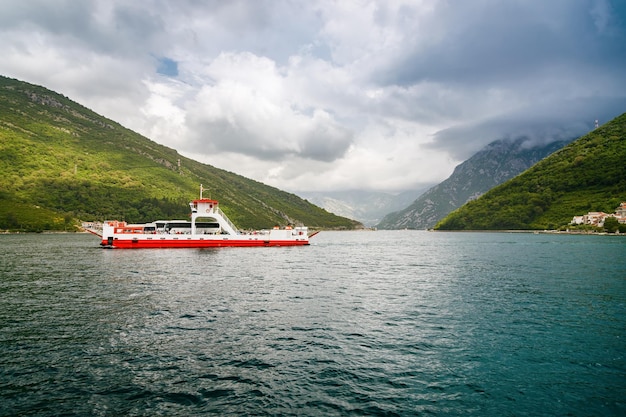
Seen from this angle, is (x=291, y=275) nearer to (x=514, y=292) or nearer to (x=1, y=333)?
(x=514, y=292)

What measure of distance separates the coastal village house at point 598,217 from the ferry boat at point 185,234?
173m

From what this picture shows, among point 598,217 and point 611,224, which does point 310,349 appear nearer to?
point 611,224

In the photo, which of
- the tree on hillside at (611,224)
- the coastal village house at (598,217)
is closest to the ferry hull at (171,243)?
the tree on hillside at (611,224)

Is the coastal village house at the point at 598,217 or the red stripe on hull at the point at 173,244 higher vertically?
the coastal village house at the point at 598,217

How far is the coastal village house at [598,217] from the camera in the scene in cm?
17512

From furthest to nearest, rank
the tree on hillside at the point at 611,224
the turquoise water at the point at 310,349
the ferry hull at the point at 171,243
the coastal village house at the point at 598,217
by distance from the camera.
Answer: the coastal village house at the point at 598,217
the tree on hillside at the point at 611,224
the ferry hull at the point at 171,243
the turquoise water at the point at 310,349

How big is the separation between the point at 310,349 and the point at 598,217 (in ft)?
719

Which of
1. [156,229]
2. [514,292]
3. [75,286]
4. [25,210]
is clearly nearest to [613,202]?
[514,292]

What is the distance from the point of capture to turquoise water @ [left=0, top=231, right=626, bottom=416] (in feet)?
43.4

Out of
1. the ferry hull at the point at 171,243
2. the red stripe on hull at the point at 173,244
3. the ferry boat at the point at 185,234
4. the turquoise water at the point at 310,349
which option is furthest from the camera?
the ferry boat at the point at 185,234

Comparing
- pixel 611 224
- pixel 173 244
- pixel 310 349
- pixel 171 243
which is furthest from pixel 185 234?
pixel 611 224

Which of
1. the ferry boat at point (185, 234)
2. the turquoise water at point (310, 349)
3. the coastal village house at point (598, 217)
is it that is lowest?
the turquoise water at point (310, 349)

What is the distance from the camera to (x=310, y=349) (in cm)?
1922

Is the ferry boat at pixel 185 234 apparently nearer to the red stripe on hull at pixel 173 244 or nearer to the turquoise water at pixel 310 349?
the red stripe on hull at pixel 173 244
